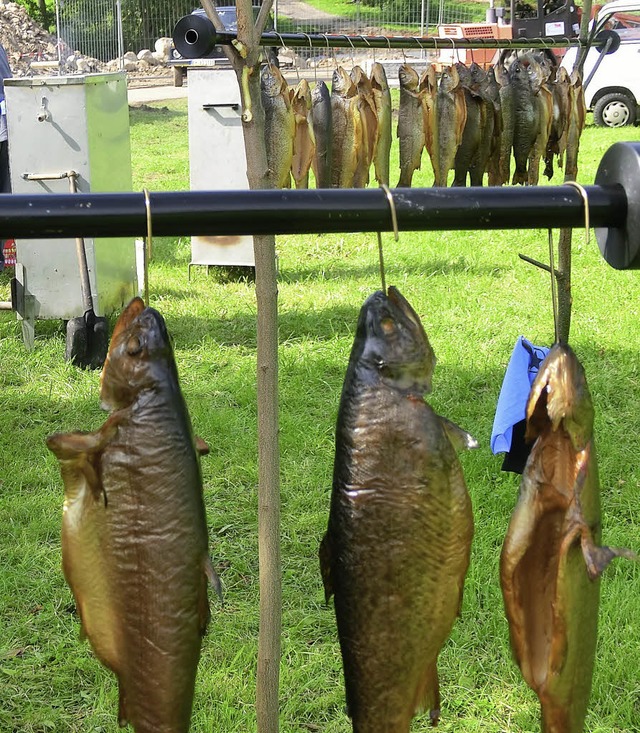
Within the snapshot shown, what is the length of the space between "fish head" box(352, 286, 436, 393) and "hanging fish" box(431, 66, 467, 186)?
3433 mm

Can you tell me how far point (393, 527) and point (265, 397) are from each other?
129cm

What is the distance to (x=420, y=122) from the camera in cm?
487

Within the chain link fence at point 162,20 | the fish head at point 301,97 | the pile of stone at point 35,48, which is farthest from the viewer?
the pile of stone at point 35,48

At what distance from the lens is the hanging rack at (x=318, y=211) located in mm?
1571

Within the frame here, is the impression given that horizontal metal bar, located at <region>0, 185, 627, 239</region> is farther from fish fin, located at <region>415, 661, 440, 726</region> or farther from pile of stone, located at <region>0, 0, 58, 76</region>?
pile of stone, located at <region>0, 0, 58, 76</region>

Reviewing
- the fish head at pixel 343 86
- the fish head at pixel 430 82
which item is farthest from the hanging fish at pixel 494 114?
the fish head at pixel 343 86

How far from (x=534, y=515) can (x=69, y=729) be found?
2.55 metres

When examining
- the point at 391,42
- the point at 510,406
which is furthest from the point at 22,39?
the point at 510,406

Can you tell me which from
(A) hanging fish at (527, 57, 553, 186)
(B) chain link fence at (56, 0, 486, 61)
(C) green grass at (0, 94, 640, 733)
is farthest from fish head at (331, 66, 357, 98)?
(B) chain link fence at (56, 0, 486, 61)

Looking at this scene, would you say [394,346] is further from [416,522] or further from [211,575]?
[211,575]

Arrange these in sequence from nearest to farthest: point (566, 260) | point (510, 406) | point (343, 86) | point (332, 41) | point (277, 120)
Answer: point (510, 406) → point (566, 260) → point (332, 41) → point (277, 120) → point (343, 86)

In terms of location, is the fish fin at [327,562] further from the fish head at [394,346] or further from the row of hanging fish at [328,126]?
the row of hanging fish at [328,126]

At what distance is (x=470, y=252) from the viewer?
931 centimetres

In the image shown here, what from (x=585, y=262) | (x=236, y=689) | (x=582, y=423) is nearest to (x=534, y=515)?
(x=582, y=423)
